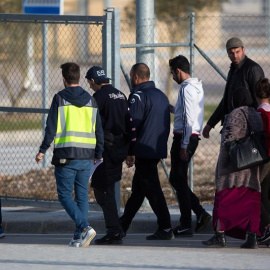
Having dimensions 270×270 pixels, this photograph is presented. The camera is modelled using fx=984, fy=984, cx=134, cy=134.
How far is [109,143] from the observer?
31.9 feet

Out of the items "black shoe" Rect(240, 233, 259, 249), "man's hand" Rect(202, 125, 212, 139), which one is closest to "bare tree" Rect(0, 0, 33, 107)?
"man's hand" Rect(202, 125, 212, 139)

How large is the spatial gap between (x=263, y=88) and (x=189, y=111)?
92cm

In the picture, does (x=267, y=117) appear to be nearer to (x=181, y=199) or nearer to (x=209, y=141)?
(x=181, y=199)

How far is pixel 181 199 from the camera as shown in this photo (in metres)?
10.2

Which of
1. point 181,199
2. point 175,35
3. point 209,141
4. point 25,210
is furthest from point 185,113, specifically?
point 175,35

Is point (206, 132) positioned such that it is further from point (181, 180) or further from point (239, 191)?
point (239, 191)

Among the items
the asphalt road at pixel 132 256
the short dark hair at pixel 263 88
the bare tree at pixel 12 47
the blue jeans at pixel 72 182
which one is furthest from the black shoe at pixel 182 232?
the bare tree at pixel 12 47

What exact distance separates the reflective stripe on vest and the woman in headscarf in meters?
1.26

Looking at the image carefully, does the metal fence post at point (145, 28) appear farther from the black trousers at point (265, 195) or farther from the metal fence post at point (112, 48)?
the black trousers at point (265, 195)

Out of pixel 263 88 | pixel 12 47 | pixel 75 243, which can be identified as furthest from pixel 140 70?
pixel 12 47

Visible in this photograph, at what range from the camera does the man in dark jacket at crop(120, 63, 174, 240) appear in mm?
9891

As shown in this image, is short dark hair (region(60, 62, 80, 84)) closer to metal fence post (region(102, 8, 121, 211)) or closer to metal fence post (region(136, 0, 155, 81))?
metal fence post (region(102, 8, 121, 211))

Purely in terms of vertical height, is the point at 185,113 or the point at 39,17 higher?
the point at 39,17

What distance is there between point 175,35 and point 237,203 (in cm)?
1657
